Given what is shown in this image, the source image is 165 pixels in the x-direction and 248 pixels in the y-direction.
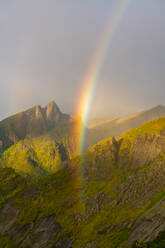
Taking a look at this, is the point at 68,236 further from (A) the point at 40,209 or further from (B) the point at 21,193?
(B) the point at 21,193

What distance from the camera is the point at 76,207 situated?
159 m

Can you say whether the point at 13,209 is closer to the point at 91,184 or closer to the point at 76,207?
the point at 76,207

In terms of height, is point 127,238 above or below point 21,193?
below

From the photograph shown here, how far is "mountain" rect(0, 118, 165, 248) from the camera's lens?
11298cm

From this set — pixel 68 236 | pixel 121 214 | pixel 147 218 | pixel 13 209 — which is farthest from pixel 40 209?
pixel 147 218

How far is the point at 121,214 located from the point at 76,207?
3909 cm

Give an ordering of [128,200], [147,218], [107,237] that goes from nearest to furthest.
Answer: [147,218] → [107,237] → [128,200]

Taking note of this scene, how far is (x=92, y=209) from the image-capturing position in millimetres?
152500

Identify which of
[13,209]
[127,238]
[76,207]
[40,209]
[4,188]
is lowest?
[127,238]

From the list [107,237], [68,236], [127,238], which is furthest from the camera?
[68,236]

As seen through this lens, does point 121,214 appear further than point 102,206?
No

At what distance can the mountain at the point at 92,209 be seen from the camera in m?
113

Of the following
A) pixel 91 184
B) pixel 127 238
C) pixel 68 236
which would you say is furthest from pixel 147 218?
pixel 91 184

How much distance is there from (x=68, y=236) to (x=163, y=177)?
81.0 m
